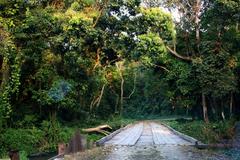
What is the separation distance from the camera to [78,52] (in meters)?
19.6

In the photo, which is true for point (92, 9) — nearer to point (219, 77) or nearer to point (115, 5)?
point (115, 5)

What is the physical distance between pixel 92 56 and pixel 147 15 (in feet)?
12.8

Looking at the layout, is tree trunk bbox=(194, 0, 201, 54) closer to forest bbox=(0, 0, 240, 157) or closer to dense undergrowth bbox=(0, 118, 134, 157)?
forest bbox=(0, 0, 240, 157)

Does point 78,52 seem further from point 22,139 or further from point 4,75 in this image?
point 22,139

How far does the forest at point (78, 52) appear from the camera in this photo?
58.0ft

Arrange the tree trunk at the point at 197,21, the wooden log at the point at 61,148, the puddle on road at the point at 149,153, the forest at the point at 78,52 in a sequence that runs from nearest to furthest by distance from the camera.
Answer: the wooden log at the point at 61,148 < the puddle on road at the point at 149,153 < the forest at the point at 78,52 < the tree trunk at the point at 197,21

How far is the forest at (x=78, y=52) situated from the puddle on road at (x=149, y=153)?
4.19m

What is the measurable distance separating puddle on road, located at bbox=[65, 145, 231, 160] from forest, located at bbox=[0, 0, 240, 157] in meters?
4.19

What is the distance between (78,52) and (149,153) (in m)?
7.48

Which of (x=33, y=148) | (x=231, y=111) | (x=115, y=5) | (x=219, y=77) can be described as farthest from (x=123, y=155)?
(x=231, y=111)

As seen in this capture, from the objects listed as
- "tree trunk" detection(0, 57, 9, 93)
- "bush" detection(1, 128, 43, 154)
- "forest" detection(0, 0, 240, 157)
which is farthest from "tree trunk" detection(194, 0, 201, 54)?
"tree trunk" detection(0, 57, 9, 93)

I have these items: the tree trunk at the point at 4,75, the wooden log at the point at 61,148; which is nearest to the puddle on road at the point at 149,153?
the wooden log at the point at 61,148

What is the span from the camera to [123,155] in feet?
44.8

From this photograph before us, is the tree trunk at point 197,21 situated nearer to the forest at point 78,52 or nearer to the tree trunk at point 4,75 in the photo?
the forest at point 78,52
